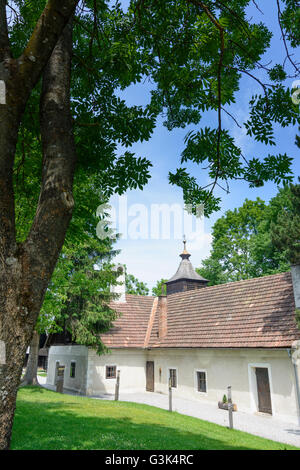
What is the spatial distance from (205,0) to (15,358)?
17.2 ft

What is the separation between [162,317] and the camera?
24.1 m

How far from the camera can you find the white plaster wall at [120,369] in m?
21.6

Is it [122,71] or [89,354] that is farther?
[89,354]

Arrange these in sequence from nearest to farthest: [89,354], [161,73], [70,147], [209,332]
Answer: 1. [70,147]
2. [161,73]
3. [209,332]
4. [89,354]

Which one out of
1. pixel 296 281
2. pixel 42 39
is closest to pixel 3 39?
pixel 42 39

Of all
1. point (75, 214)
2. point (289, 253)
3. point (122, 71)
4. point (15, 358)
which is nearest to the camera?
point (15, 358)

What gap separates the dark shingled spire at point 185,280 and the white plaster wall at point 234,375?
14983 mm

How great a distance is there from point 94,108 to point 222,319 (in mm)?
16854

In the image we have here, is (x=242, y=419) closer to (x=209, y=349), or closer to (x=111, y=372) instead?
(x=209, y=349)

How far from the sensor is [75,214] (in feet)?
18.9

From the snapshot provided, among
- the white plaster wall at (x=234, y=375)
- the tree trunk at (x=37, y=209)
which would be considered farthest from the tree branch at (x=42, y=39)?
the white plaster wall at (x=234, y=375)

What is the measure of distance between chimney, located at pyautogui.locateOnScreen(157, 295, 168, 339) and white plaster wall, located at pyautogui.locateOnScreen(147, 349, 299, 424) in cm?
133
